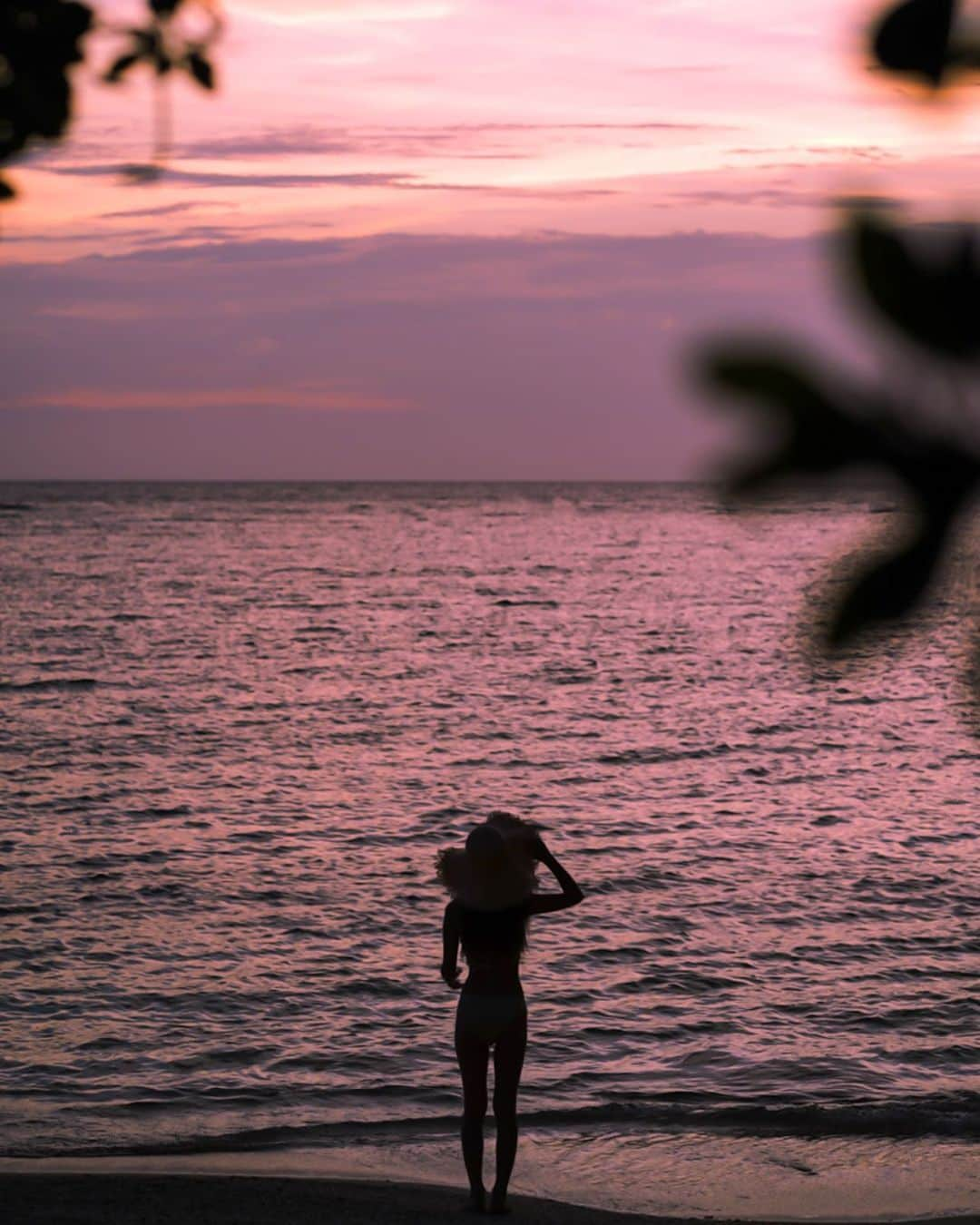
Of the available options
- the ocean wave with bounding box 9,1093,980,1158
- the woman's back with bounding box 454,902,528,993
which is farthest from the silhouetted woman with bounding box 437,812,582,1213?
the ocean wave with bounding box 9,1093,980,1158

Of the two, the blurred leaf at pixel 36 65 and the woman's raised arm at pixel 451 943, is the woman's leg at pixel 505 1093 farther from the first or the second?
the blurred leaf at pixel 36 65

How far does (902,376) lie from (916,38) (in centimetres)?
23

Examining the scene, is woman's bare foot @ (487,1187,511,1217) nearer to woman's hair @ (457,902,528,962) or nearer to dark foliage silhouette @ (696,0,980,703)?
woman's hair @ (457,902,528,962)

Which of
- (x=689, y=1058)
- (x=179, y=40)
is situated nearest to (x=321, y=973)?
(x=689, y=1058)

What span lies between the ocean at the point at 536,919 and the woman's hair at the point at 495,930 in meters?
3.22

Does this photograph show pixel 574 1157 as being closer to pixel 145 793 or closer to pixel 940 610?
pixel 940 610

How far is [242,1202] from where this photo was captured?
10.1m

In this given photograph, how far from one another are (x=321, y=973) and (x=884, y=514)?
16.9 m

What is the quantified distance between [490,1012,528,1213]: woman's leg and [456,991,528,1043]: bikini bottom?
1.5 inches

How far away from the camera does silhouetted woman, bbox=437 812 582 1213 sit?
28.7 ft

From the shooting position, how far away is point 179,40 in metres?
4.02

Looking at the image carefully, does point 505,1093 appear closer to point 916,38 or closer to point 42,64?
point 42,64

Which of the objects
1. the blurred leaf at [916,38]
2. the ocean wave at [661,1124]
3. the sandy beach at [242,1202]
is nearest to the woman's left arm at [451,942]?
the sandy beach at [242,1202]


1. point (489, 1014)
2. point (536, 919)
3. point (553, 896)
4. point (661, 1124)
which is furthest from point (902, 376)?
point (536, 919)
